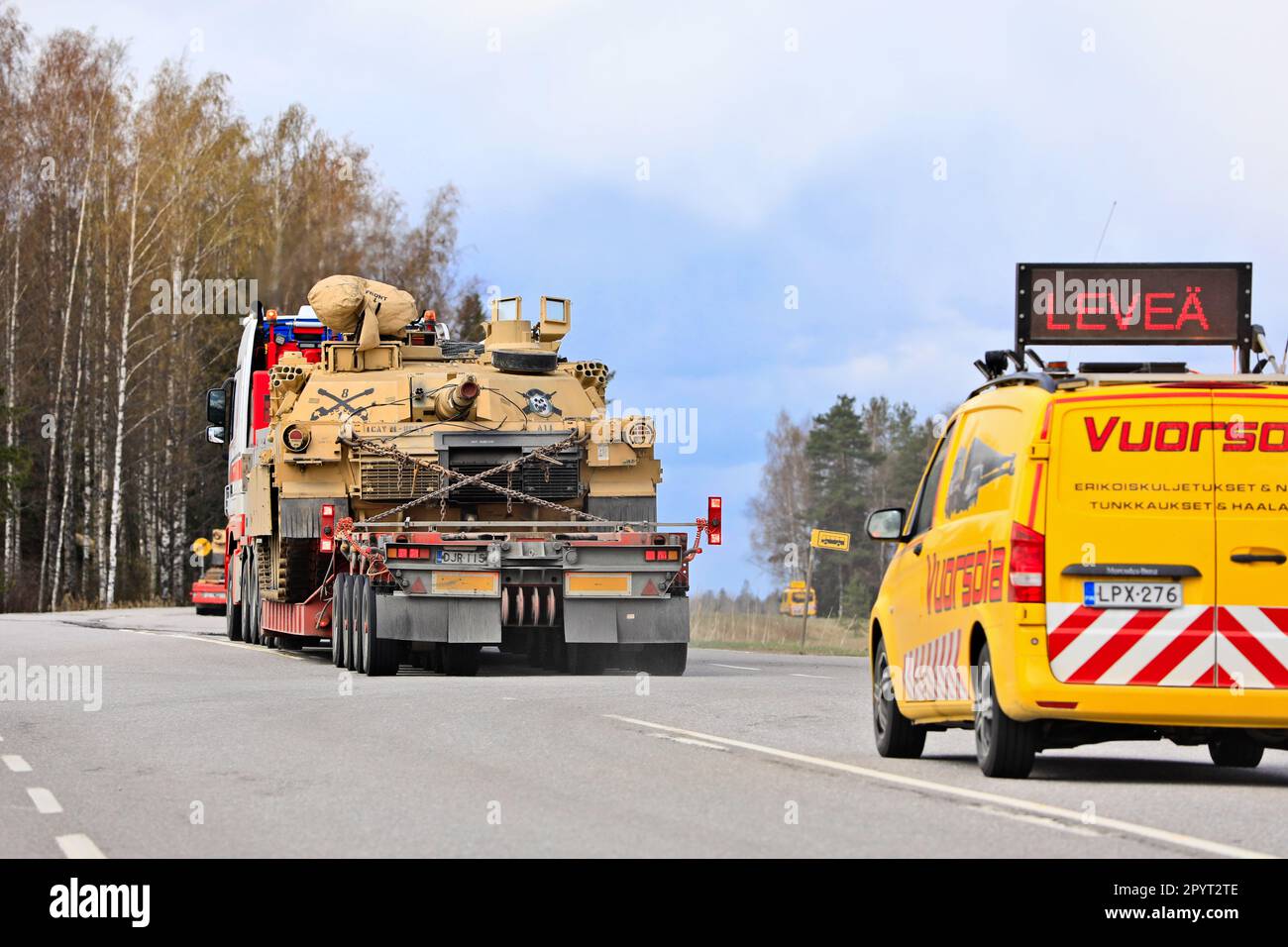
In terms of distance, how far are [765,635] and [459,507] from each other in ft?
69.3

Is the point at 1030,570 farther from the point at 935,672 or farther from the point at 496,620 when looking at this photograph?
the point at 496,620

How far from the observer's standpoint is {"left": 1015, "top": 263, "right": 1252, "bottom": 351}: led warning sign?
545 inches

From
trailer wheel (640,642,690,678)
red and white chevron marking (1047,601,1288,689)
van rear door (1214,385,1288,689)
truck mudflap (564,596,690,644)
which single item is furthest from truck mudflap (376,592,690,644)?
van rear door (1214,385,1288,689)

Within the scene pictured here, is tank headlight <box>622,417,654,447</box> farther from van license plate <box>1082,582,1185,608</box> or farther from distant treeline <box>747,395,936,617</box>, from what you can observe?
distant treeline <box>747,395,936,617</box>

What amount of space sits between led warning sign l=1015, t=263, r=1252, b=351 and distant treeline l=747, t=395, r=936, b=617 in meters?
86.0

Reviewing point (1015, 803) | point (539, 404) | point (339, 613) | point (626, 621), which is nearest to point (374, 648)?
point (339, 613)

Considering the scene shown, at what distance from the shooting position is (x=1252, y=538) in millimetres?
11039

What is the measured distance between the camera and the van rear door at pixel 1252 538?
35.9 ft

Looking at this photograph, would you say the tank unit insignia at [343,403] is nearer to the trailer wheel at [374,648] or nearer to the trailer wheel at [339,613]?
the trailer wheel at [339,613]

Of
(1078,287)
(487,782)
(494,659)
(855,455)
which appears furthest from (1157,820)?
(855,455)
